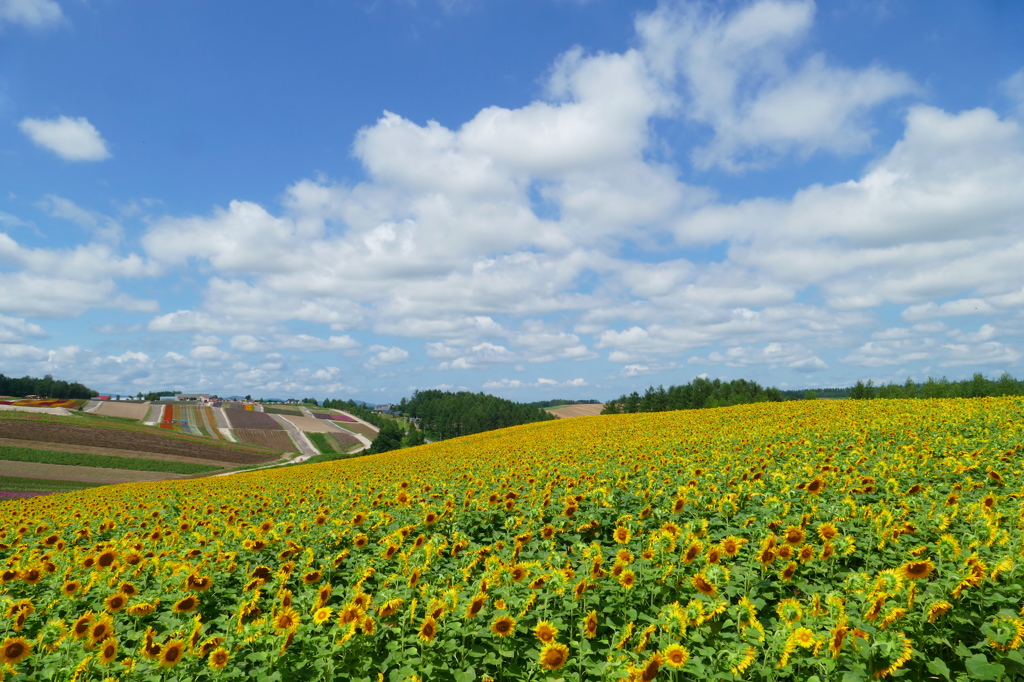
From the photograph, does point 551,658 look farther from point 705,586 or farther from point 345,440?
point 345,440

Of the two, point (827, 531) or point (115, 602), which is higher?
point (827, 531)

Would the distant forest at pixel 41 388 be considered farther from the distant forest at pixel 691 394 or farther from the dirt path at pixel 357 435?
the distant forest at pixel 691 394

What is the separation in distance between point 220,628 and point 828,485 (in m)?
8.49

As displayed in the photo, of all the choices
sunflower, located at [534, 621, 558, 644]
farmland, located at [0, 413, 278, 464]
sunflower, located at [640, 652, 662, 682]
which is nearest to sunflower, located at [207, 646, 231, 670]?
sunflower, located at [534, 621, 558, 644]

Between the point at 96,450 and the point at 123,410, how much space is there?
52747 millimetres

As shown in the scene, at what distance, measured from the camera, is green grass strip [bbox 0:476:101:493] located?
39219mm

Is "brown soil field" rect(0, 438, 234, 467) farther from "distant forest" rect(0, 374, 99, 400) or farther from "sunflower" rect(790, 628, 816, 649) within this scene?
"distant forest" rect(0, 374, 99, 400)

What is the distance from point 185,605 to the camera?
558 cm

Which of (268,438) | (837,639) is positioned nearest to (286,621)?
(837,639)

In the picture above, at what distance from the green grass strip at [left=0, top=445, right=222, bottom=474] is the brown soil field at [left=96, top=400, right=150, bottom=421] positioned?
43.2 m

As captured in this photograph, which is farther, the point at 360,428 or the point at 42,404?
the point at 360,428

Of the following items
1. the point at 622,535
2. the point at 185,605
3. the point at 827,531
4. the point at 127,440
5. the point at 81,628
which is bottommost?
the point at 127,440

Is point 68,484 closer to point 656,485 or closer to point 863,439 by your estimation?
point 656,485

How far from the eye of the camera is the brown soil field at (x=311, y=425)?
106875 millimetres
